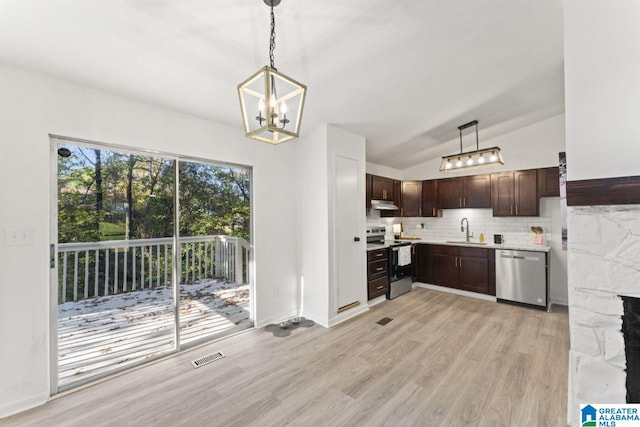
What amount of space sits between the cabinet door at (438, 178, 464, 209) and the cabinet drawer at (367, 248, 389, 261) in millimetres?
1699

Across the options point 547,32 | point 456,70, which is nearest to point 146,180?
point 456,70

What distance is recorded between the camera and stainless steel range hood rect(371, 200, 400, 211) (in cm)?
473

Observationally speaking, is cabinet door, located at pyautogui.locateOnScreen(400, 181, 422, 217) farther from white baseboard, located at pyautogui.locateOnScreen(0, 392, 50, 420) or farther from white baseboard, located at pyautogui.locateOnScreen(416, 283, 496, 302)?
white baseboard, located at pyautogui.locateOnScreen(0, 392, 50, 420)

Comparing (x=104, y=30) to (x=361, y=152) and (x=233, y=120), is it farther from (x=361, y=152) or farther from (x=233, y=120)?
(x=361, y=152)

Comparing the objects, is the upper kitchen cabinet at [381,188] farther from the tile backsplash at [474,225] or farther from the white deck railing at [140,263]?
the white deck railing at [140,263]

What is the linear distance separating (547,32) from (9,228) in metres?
4.63

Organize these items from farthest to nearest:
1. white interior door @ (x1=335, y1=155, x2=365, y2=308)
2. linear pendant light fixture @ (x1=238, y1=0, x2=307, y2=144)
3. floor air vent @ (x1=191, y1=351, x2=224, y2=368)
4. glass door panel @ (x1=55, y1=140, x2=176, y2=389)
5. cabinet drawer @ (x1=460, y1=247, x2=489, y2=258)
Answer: cabinet drawer @ (x1=460, y1=247, x2=489, y2=258) < white interior door @ (x1=335, y1=155, x2=365, y2=308) < floor air vent @ (x1=191, y1=351, x2=224, y2=368) < glass door panel @ (x1=55, y1=140, x2=176, y2=389) < linear pendant light fixture @ (x1=238, y1=0, x2=307, y2=144)

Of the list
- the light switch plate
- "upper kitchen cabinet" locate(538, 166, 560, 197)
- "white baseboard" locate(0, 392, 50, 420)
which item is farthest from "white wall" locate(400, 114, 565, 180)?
"white baseboard" locate(0, 392, 50, 420)

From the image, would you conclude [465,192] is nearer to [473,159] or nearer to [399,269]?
[473,159]

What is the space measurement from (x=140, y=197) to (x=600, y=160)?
3545 mm

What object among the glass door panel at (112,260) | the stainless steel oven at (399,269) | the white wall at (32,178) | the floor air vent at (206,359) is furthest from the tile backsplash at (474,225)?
the white wall at (32,178)

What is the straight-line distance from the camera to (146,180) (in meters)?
2.65

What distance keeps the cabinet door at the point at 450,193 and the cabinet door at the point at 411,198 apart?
0.40m

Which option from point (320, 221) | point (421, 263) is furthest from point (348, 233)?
point (421, 263)
